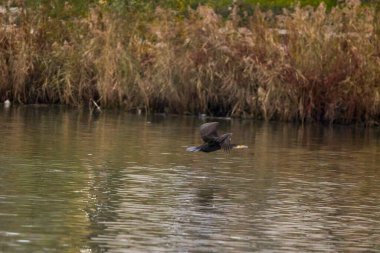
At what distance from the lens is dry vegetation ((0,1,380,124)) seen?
2692cm

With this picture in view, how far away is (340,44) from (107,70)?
4.77 m

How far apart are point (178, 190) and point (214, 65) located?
12272 millimetres

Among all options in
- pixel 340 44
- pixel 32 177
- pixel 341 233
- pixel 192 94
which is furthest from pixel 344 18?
pixel 341 233

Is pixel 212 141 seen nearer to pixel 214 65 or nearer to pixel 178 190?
pixel 178 190

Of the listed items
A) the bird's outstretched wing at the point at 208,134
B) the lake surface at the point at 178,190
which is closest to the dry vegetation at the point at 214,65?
the lake surface at the point at 178,190

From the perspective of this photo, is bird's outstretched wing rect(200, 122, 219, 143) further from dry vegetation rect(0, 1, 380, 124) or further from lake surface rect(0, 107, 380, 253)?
dry vegetation rect(0, 1, 380, 124)

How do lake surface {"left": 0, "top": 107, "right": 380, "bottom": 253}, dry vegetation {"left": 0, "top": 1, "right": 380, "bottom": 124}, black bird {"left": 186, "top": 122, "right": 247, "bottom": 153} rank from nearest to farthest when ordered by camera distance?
lake surface {"left": 0, "top": 107, "right": 380, "bottom": 253}, black bird {"left": 186, "top": 122, "right": 247, "bottom": 153}, dry vegetation {"left": 0, "top": 1, "right": 380, "bottom": 124}

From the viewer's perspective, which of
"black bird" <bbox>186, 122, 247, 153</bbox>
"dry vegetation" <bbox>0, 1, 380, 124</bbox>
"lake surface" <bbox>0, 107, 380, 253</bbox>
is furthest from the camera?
"dry vegetation" <bbox>0, 1, 380, 124</bbox>

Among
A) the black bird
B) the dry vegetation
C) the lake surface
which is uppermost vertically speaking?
the dry vegetation

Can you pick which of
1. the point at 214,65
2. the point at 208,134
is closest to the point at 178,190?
the point at 208,134

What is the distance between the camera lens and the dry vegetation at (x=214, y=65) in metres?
26.9

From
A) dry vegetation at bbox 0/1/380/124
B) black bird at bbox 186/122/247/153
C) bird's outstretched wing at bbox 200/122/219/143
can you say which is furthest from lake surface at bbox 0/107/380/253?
dry vegetation at bbox 0/1/380/124

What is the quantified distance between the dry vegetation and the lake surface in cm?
186

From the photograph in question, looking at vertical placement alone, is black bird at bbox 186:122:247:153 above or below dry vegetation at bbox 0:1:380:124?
below
